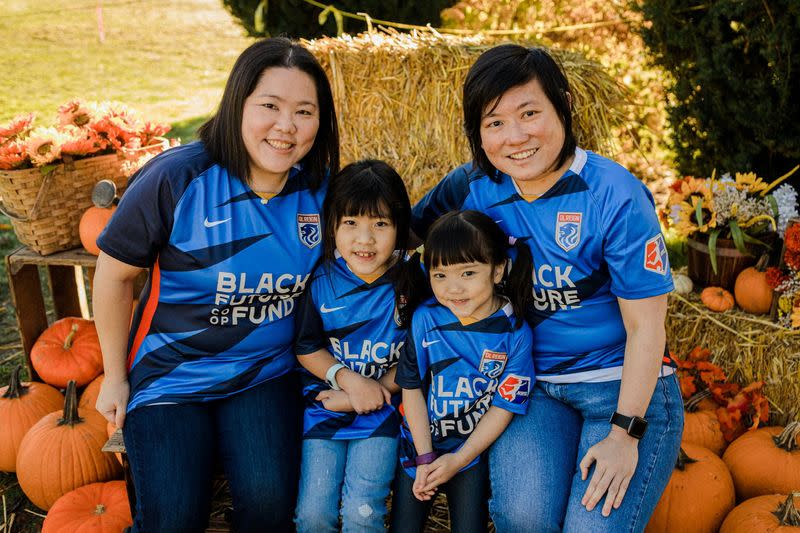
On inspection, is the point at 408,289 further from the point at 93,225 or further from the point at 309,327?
the point at 93,225

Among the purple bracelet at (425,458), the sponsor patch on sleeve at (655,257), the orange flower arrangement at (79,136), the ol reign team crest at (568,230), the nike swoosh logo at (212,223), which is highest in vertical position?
the orange flower arrangement at (79,136)

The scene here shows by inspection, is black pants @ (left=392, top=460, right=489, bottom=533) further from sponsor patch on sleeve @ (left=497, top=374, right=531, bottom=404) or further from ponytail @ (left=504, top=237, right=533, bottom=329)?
ponytail @ (left=504, top=237, right=533, bottom=329)

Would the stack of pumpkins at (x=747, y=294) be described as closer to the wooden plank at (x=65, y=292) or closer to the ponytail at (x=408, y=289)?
the ponytail at (x=408, y=289)

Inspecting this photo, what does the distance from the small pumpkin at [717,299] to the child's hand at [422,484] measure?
6.28 feet

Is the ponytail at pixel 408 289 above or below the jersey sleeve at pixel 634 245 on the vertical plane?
below

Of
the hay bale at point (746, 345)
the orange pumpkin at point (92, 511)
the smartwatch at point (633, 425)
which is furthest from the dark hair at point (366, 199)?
the hay bale at point (746, 345)

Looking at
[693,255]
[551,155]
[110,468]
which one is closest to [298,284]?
[551,155]

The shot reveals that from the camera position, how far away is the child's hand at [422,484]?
2.31m

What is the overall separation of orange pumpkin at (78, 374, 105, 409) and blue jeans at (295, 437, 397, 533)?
1.54 meters

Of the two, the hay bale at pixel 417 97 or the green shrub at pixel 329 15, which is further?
the green shrub at pixel 329 15

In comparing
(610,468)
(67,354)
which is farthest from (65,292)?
(610,468)

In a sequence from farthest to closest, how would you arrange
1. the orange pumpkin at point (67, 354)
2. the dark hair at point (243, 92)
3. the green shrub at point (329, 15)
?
the green shrub at point (329, 15), the orange pumpkin at point (67, 354), the dark hair at point (243, 92)

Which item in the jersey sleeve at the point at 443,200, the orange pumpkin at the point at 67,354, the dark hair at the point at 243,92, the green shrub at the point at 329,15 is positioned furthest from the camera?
the green shrub at the point at 329,15

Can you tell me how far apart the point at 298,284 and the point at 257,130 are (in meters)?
0.57
